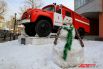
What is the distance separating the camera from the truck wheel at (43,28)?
12344 millimetres

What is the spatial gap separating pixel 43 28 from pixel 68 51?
5.44 metres

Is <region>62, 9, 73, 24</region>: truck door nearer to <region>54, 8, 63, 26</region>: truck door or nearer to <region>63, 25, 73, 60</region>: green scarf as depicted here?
<region>54, 8, 63, 26</region>: truck door

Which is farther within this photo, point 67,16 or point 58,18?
point 67,16

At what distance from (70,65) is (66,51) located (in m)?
0.53

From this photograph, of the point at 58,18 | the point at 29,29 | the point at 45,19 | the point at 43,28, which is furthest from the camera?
the point at 29,29

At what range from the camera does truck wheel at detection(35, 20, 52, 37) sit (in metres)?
12.3

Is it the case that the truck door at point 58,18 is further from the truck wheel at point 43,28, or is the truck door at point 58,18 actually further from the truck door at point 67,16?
the truck wheel at point 43,28

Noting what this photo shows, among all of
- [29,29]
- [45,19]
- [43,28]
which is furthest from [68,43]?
[29,29]

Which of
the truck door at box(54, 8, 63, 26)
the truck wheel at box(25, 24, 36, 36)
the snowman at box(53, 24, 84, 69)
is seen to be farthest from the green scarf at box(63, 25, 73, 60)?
the truck wheel at box(25, 24, 36, 36)

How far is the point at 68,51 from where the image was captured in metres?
7.30

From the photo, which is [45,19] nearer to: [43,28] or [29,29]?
[43,28]

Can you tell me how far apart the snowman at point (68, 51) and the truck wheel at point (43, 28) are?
481 cm

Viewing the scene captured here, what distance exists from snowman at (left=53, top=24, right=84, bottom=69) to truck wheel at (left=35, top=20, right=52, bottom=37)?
15.8 feet

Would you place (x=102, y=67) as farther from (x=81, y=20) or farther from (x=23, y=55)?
(x=81, y=20)
